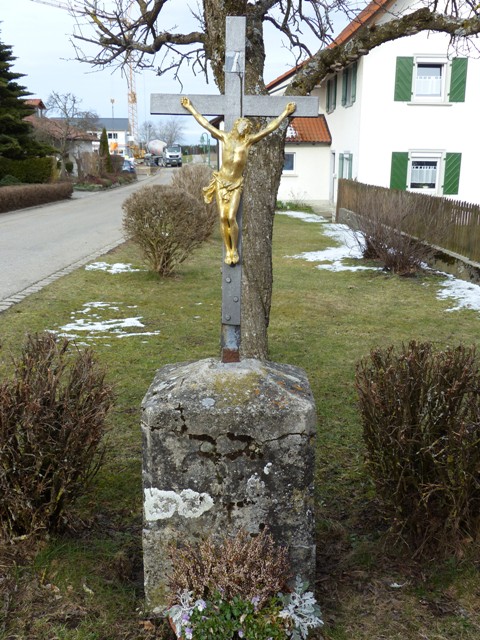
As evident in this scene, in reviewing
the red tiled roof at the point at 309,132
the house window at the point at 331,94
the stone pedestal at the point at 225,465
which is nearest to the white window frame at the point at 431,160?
the house window at the point at 331,94

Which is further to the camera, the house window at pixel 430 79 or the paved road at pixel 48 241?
the house window at pixel 430 79

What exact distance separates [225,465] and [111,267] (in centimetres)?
1025

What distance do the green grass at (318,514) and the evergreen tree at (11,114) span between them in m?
22.9

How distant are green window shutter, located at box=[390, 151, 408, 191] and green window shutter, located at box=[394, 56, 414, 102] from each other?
5.57 ft

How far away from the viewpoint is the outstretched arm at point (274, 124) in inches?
113

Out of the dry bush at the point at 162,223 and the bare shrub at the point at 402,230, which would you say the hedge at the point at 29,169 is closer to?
the bare shrub at the point at 402,230

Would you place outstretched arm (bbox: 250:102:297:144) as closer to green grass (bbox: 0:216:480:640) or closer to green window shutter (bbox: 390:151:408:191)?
green grass (bbox: 0:216:480:640)

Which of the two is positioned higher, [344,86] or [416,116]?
[344,86]

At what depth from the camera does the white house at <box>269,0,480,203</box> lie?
19766mm

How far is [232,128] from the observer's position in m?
2.89

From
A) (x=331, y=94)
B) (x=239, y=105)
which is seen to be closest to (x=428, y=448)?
(x=239, y=105)

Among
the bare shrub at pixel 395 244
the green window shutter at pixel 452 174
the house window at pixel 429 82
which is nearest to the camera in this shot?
the bare shrub at pixel 395 244

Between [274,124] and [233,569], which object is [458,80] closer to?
[274,124]

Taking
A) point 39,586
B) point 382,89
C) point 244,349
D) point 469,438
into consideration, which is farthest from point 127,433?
point 382,89
